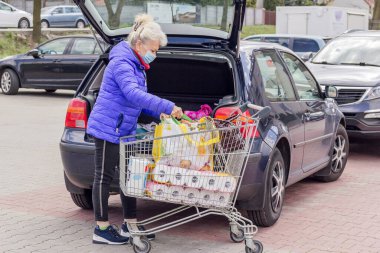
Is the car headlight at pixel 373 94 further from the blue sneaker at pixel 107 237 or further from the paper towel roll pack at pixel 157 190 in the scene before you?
the paper towel roll pack at pixel 157 190

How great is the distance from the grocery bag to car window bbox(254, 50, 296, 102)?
1.50 m

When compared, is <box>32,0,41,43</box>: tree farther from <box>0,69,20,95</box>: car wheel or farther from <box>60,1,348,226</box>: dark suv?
<box>60,1,348,226</box>: dark suv

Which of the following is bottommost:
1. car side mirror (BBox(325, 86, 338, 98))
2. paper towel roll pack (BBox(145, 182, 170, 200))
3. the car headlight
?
the car headlight

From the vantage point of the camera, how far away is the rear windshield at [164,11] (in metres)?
6.68

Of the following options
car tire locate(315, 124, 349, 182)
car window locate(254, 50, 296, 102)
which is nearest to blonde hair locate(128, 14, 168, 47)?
car window locate(254, 50, 296, 102)

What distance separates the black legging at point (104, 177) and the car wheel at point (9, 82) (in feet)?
46.7

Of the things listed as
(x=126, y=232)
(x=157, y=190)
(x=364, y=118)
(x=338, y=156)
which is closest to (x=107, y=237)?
(x=126, y=232)

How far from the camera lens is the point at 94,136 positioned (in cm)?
584

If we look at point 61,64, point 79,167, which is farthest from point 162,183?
point 61,64

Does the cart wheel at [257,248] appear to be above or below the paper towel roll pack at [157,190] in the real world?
below

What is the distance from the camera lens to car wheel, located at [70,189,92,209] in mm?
7038

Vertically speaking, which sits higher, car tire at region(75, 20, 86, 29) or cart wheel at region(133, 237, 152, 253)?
cart wheel at region(133, 237, 152, 253)

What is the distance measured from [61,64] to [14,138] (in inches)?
286

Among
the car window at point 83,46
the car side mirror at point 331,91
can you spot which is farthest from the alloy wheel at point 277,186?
the car window at point 83,46
